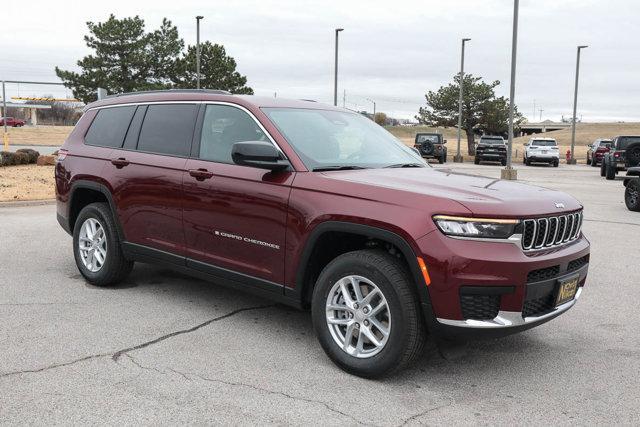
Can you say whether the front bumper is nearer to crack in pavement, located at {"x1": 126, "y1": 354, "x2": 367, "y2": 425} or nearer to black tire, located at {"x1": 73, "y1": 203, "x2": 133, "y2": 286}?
crack in pavement, located at {"x1": 126, "y1": 354, "x2": 367, "y2": 425}

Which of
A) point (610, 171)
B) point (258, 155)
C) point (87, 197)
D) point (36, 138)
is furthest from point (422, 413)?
point (36, 138)

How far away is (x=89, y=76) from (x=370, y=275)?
138ft

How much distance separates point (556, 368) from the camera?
Answer: 419cm

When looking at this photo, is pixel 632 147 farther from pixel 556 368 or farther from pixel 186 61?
pixel 186 61

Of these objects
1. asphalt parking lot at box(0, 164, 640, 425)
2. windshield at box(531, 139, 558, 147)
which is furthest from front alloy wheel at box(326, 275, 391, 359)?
windshield at box(531, 139, 558, 147)

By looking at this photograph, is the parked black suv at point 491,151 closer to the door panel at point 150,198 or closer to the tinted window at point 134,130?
the tinted window at point 134,130

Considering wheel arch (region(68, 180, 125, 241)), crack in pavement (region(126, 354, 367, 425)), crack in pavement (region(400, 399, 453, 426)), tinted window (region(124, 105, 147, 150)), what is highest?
tinted window (region(124, 105, 147, 150))

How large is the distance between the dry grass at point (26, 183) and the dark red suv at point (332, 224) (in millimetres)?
7409

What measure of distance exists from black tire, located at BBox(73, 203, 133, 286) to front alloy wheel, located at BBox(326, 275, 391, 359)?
8.47 ft

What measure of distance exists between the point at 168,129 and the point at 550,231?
3.22 metres

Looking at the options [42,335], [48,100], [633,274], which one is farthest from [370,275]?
[48,100]

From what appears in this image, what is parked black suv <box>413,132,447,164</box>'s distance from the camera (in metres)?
32.7

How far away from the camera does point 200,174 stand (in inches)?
191

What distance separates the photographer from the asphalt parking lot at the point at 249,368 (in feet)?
11.3
